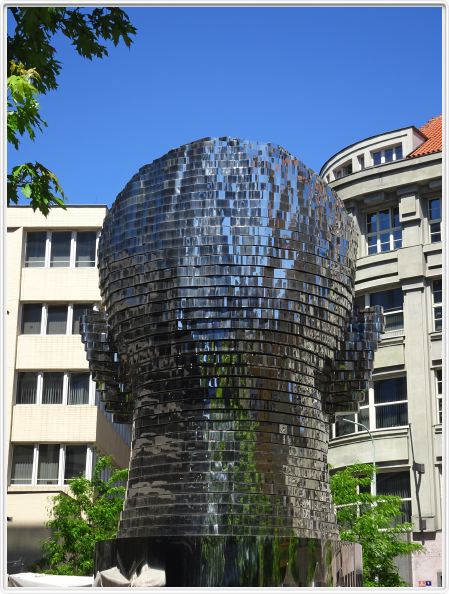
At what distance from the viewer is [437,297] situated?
39.2m

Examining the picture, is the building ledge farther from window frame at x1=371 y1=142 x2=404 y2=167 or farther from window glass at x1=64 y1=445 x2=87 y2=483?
window frame at x1=371 y1=142 x2=404 y2=167

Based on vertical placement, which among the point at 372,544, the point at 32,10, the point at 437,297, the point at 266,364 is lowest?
the point at 372,544

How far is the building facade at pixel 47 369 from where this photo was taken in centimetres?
3847

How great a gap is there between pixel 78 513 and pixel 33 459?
11.0 meters

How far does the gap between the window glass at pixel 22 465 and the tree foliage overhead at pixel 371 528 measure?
1574 centimetres

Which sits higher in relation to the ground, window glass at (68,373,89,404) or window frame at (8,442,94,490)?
window glass at (68,373,89,404)

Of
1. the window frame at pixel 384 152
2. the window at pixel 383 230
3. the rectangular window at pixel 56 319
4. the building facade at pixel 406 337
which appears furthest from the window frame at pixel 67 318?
the window frame at pixel 384 152

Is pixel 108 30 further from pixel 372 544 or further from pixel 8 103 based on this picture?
pixel 372 544

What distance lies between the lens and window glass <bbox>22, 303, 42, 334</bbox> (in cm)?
4159

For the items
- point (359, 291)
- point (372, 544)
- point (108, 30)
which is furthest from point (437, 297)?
point (108, 30)

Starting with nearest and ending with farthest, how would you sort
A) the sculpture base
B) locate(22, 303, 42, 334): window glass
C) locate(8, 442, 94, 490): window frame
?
the sculpture base
locate(8, 442, 94, 490): window frame
locate(22, 303, 42, 334): window glass

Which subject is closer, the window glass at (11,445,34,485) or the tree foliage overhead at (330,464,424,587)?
the tree foliage overhead at (330,464,424,587)

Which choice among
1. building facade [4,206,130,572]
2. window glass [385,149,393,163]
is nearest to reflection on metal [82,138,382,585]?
building facade [4,206,130,572]

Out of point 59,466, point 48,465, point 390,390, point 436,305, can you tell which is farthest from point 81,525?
point 436,305
